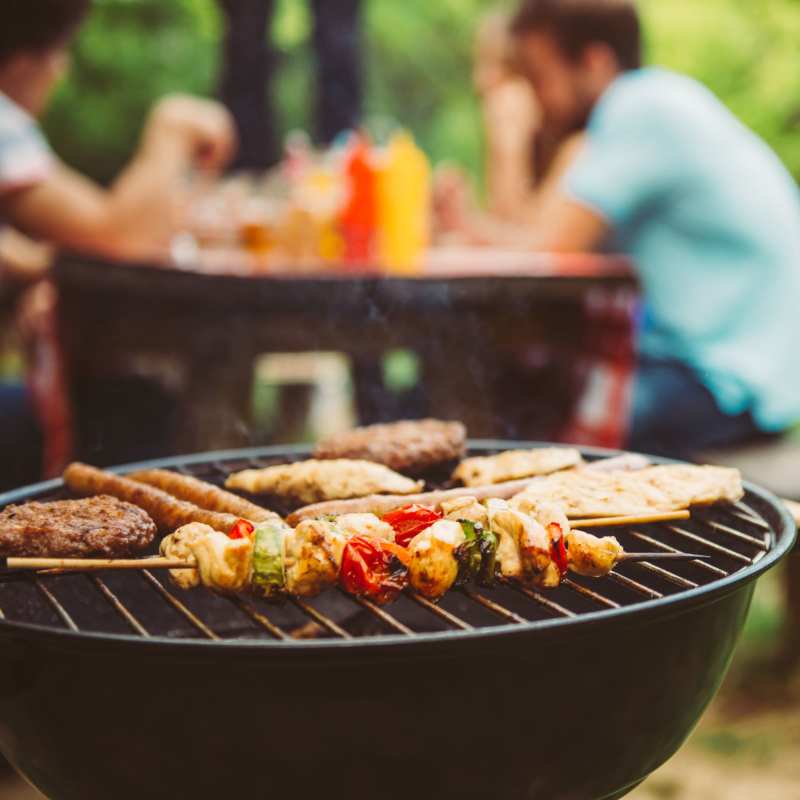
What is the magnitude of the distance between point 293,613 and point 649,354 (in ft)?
8.29

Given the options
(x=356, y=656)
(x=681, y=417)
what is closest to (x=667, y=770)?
(x=681, y=417)

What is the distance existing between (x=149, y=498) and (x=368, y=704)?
0.73 m

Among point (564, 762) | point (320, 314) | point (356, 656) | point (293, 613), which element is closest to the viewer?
point (356, 656)

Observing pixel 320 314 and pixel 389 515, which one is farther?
pixel 320 314

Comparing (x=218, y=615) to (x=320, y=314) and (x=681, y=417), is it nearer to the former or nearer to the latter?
(x=320, y=314)

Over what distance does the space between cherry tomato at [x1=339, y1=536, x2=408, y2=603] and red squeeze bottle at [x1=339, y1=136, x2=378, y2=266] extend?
2.93m

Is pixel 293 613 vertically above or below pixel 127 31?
below

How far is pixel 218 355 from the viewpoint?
12.3 feet

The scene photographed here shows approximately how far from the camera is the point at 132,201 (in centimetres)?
477

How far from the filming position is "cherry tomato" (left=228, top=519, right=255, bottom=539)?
1.51 metres

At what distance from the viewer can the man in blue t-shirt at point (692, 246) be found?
4.09 m

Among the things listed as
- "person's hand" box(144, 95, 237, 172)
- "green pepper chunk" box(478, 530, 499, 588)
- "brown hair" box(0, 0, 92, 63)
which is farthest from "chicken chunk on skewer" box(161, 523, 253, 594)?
"person's hand" box(144, 95, 237, 172)

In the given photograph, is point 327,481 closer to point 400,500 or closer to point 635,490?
point 400,500

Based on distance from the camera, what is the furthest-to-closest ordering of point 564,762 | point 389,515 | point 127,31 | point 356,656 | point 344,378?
1. point 127,31
2. point 344,378
3. point 389,515
4. point 564,762
5. point 356,656
